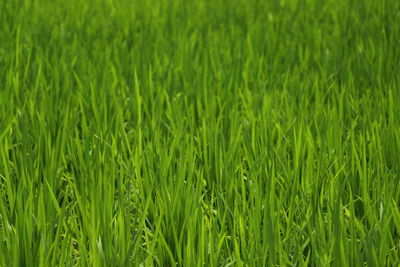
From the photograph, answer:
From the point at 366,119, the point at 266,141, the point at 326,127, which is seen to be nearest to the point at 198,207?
the point at 266,141

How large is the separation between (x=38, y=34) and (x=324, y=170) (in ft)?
6.24

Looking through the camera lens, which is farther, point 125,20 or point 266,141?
point 125,20

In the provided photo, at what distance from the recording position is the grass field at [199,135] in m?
1.39

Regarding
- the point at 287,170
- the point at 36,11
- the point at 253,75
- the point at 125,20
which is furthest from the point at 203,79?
the point at 36,11

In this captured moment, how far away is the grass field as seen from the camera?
139cm

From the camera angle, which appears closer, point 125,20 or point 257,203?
point 257,203

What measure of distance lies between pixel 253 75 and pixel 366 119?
639mm

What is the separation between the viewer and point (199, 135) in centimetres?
211

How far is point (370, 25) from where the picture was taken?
11.6ft

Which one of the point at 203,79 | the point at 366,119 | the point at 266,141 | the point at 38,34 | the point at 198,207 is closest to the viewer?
the point at 198,207

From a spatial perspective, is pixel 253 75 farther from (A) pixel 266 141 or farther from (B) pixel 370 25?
(B) pixel 370 25

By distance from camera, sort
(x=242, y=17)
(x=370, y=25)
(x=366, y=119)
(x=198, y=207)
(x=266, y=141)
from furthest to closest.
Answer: (x=242, y=17) → (x=370, y=25) → (x=366, y=119) → (x=266, y=141) → (x=198, y=207)

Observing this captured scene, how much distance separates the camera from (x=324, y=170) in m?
1.72

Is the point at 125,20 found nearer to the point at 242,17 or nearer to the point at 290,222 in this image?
the point at 242,17
